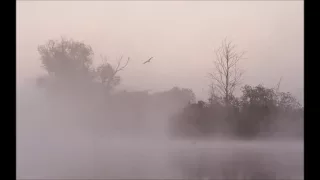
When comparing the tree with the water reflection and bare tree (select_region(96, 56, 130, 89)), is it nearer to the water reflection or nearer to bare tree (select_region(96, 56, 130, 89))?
bare tree (select_region(96, 56, 130, 89))

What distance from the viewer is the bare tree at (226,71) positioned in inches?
53.9

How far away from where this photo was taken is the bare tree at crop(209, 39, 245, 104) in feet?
4.49

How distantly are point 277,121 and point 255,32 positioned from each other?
15.5 inches

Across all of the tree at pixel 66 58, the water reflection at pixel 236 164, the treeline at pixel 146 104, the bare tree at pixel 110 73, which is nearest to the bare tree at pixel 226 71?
the treeline at pixel 146 104

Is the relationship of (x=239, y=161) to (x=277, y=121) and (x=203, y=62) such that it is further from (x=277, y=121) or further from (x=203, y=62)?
(x=203, y=62)

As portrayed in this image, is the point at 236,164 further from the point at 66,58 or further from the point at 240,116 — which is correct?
the point at 66,58

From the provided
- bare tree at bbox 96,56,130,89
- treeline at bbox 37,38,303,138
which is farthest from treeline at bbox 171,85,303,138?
bare tree at bbox 96,56,130,89

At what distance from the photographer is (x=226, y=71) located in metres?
1.38

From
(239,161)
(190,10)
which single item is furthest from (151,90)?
(239,161)

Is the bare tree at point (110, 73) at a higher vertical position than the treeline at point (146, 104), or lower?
higher

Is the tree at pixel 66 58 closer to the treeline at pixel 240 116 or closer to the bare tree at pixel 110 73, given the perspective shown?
the bare tree at pixel 110 73

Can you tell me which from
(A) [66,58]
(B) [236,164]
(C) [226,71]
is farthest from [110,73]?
(B) [236,164]

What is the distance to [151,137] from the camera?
4.56 ft

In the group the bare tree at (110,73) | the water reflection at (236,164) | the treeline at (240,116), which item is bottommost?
the water reflection at (236,164)
